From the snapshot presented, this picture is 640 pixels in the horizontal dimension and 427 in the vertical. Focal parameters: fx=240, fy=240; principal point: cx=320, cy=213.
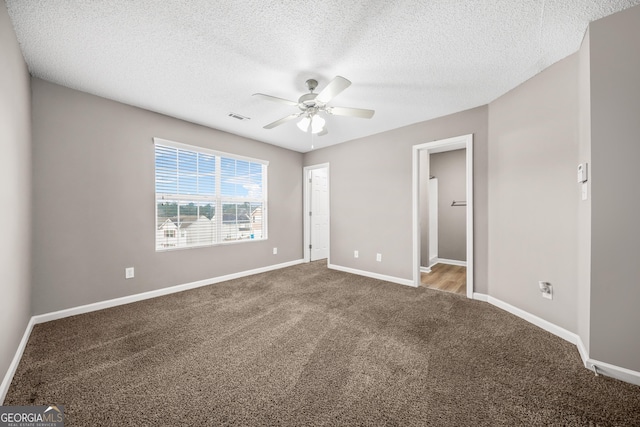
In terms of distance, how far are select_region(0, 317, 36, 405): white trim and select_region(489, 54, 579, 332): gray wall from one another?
4202mm

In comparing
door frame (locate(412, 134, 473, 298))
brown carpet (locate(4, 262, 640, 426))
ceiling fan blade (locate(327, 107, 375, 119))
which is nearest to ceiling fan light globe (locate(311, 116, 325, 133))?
ceiling fan blade (locate(327, 107, 375, 119))

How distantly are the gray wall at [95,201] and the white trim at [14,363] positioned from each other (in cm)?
33

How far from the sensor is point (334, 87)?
200 cm

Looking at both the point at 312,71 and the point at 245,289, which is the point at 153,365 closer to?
the point at 245,289

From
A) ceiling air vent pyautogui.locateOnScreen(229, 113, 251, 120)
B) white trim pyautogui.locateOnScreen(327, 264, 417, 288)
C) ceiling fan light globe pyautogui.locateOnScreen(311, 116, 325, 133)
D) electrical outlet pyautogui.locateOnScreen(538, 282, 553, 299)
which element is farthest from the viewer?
white trim pyautogui.locateOnScreen(327, 264, 417, 288)

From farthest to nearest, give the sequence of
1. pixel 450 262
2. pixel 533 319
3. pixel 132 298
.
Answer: pixel 450 262, pixel 132 298, pixel 533 319

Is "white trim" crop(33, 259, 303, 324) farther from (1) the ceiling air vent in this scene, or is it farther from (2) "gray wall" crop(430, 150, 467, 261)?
(2) "gray wall" crop(430, 150, 467, 261)

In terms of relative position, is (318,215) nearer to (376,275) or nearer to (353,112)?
(376,275)

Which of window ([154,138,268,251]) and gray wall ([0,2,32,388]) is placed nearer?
gray wall ([0,2,32,388])

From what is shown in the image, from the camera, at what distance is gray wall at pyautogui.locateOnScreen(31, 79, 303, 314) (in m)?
2.49

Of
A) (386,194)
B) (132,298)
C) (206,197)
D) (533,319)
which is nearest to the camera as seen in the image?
(533,319)

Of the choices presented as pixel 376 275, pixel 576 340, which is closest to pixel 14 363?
pixel 376 275

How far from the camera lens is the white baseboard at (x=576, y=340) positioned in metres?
1.61

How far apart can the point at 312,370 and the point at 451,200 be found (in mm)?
4851
